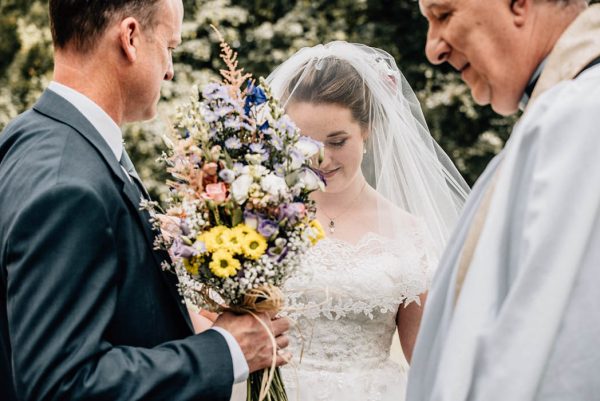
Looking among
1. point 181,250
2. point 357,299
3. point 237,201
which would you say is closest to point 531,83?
point 237,201

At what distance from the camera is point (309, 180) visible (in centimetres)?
256

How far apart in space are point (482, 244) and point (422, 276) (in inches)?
86.6

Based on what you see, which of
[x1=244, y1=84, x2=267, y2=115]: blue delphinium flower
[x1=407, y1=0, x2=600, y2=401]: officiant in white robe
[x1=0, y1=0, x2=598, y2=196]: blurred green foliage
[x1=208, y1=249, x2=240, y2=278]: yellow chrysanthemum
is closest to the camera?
[x1=407, y1=0, x2=600, y2=401]: officiant in white robe

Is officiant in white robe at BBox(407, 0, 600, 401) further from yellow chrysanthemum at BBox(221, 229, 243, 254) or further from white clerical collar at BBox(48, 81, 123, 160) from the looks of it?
white clerical collar at BBox(48, 81, 123, 160)

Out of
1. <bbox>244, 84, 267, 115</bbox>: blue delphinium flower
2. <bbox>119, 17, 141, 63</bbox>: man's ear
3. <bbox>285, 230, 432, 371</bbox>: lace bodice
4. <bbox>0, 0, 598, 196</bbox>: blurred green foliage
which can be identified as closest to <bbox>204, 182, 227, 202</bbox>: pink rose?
<bbox>244, 84, 267, 115</bbox>: blue delphinium flower

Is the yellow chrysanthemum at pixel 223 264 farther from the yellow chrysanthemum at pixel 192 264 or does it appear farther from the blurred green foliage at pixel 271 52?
the blurred green foliage at pixel 271 52

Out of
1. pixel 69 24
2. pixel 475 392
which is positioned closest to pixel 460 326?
pixel 475 392

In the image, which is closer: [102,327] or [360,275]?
[102,327]

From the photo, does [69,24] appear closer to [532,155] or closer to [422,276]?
[532,155]

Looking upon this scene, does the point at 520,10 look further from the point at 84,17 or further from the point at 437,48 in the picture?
the point at 84,17

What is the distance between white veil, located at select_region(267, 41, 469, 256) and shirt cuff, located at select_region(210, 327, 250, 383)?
6.15 feet

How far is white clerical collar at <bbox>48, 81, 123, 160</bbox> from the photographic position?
2484 millimetres

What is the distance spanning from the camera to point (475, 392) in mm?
1732

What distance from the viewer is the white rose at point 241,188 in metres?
2.38
